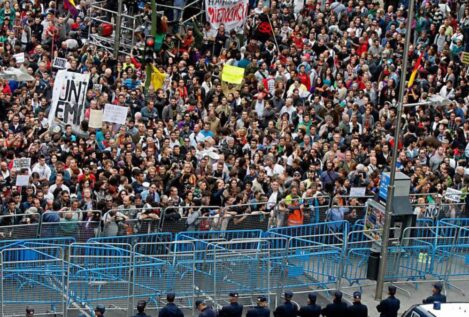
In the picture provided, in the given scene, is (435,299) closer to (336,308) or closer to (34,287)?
(336,308)

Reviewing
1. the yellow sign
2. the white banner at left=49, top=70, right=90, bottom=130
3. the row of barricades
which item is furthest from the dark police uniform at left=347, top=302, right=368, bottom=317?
the yellow sign

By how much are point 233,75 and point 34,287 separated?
12497 mm

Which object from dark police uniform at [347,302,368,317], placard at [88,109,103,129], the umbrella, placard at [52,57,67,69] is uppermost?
placard at [52,57,67,69]

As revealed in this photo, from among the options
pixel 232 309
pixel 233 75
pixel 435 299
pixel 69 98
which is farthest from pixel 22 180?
pixel 233 75

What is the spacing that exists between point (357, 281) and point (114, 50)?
40.7 ft

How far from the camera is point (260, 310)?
2367cm

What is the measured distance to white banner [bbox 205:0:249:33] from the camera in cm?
3762

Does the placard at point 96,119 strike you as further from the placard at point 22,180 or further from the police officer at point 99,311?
the police officer at point 99,311

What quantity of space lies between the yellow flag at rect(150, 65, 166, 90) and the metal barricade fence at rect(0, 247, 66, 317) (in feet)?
35.4

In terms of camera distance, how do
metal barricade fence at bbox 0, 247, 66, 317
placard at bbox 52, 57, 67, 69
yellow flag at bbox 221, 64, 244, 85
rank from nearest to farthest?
metal barricade fence at bbox 0, 247, 66, 317 < placard at bbox 52, 57, 67, 69 < yellow flag at bbox 221, 64, 244, 85

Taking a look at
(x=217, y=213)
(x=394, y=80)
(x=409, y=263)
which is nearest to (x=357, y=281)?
(x=409, y=263)

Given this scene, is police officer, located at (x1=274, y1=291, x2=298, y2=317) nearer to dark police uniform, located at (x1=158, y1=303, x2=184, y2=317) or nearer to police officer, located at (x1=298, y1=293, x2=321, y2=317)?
police officer, located at (x1=298, y1=293, x2=321, y2=317)

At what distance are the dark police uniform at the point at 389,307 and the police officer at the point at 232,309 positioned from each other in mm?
2334

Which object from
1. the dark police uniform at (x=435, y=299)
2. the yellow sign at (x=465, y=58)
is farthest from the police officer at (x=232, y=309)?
the yellow sign at (x=465, y=58)
